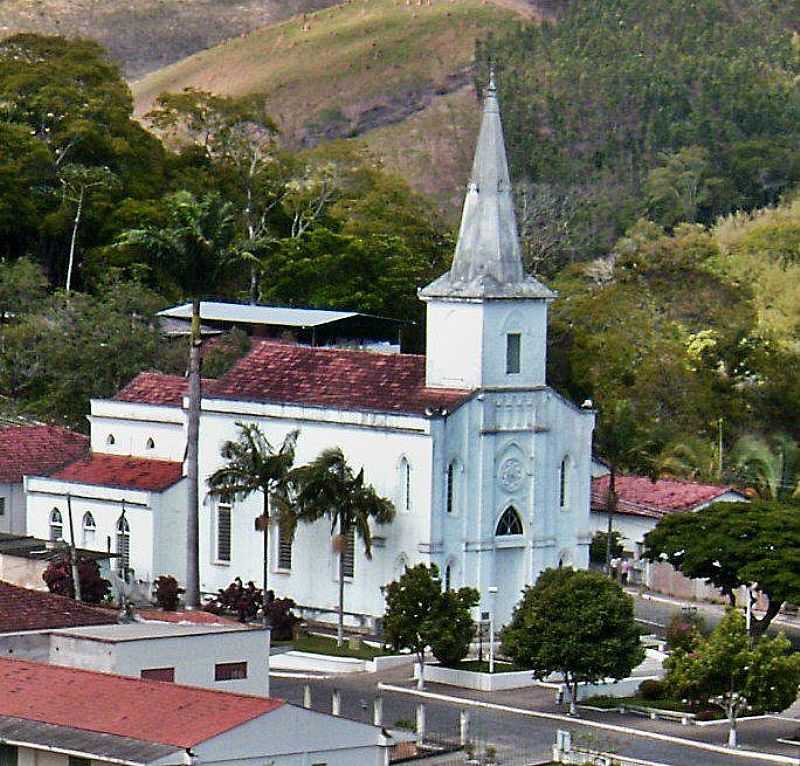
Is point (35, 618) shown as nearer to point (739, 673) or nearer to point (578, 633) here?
point (578, 633)

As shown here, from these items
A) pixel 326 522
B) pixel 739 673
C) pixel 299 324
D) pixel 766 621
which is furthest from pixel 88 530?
pixel 739 673

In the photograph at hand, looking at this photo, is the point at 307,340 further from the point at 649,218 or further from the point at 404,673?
the point at 649,218

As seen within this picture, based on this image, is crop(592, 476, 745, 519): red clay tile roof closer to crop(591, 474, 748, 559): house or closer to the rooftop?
crop(591, 474, 748, 559): house

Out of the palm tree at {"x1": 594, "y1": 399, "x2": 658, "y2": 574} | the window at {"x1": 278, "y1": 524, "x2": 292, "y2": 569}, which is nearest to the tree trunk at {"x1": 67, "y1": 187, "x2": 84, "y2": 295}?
the palm tree at {"x1": 594, "y1": 399, "x2": 658, "y2": 574}

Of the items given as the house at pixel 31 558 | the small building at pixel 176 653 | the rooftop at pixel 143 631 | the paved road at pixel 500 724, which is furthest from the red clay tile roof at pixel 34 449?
the small building at pixel 176 653

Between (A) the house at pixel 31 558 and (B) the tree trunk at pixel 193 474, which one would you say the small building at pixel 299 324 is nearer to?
(A) the house at pixel 31 558

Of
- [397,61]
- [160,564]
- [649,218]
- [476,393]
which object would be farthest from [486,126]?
[397,61]
